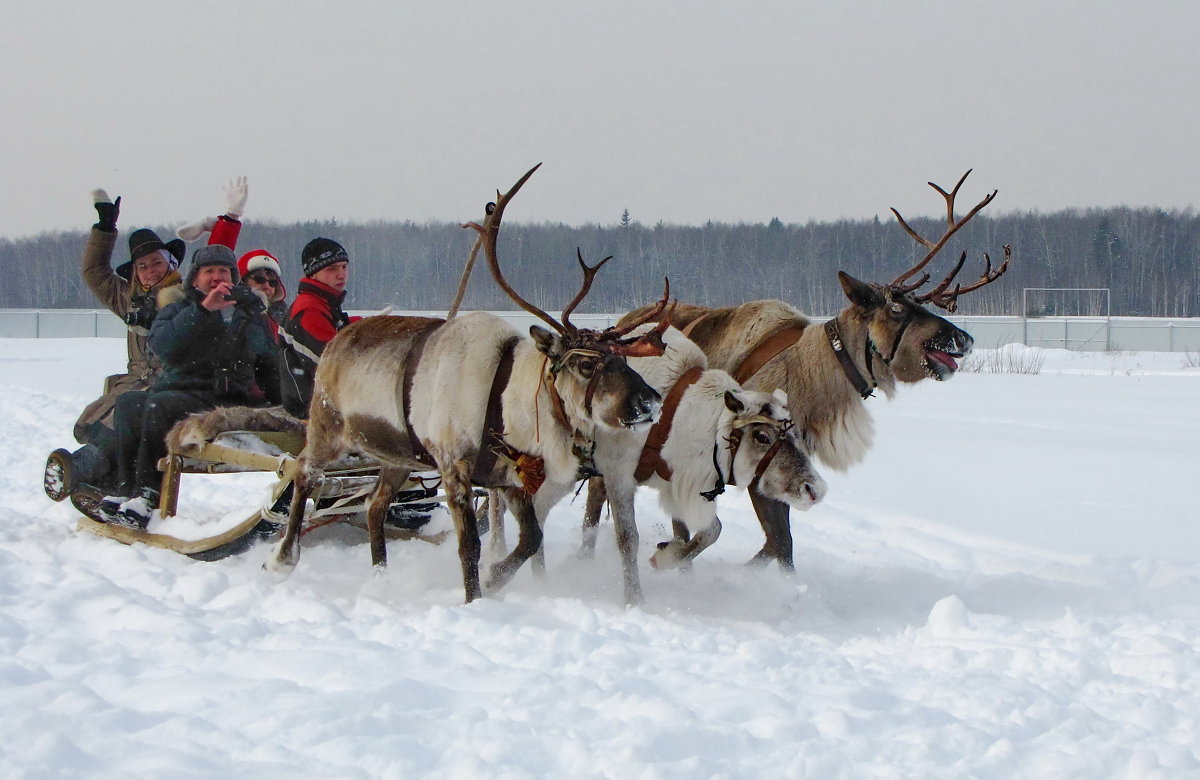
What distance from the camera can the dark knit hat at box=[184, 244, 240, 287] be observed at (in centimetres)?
657

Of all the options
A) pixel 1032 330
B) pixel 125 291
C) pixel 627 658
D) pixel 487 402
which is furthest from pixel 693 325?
pixel 1032 330

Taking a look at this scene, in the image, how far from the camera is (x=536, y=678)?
3.65 meters

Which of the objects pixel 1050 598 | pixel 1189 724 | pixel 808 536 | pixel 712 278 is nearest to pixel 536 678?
pixel 1189 724

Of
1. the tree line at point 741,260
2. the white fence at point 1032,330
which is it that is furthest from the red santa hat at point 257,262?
the tree line at point 741,260

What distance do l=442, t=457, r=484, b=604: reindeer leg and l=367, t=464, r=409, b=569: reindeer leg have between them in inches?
32.1

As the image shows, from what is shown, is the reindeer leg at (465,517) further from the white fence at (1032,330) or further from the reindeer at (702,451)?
the white fence at (1032,330)

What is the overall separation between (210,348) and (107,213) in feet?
5.45

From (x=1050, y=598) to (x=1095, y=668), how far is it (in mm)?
1388

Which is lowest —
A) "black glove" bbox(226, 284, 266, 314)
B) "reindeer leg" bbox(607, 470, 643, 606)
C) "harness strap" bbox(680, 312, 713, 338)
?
"reindeer leg" bbox(607, 470, 643, 606)

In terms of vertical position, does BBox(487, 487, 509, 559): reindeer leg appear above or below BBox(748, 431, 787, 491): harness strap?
below

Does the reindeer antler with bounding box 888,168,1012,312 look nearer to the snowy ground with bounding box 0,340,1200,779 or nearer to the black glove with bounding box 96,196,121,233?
the snowy ground with bounding box 0,340,1200,779

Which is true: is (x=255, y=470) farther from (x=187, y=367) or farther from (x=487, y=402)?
(x=487, y=402)

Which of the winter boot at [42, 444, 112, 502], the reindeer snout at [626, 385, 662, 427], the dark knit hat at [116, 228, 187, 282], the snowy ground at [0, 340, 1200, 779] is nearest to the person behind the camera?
the snowy ground at [0, 340, 1200, 779]

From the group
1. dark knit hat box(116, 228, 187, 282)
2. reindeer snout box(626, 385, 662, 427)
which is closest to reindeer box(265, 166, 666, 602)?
reindeer snout box(626, 385, 662, 427)
